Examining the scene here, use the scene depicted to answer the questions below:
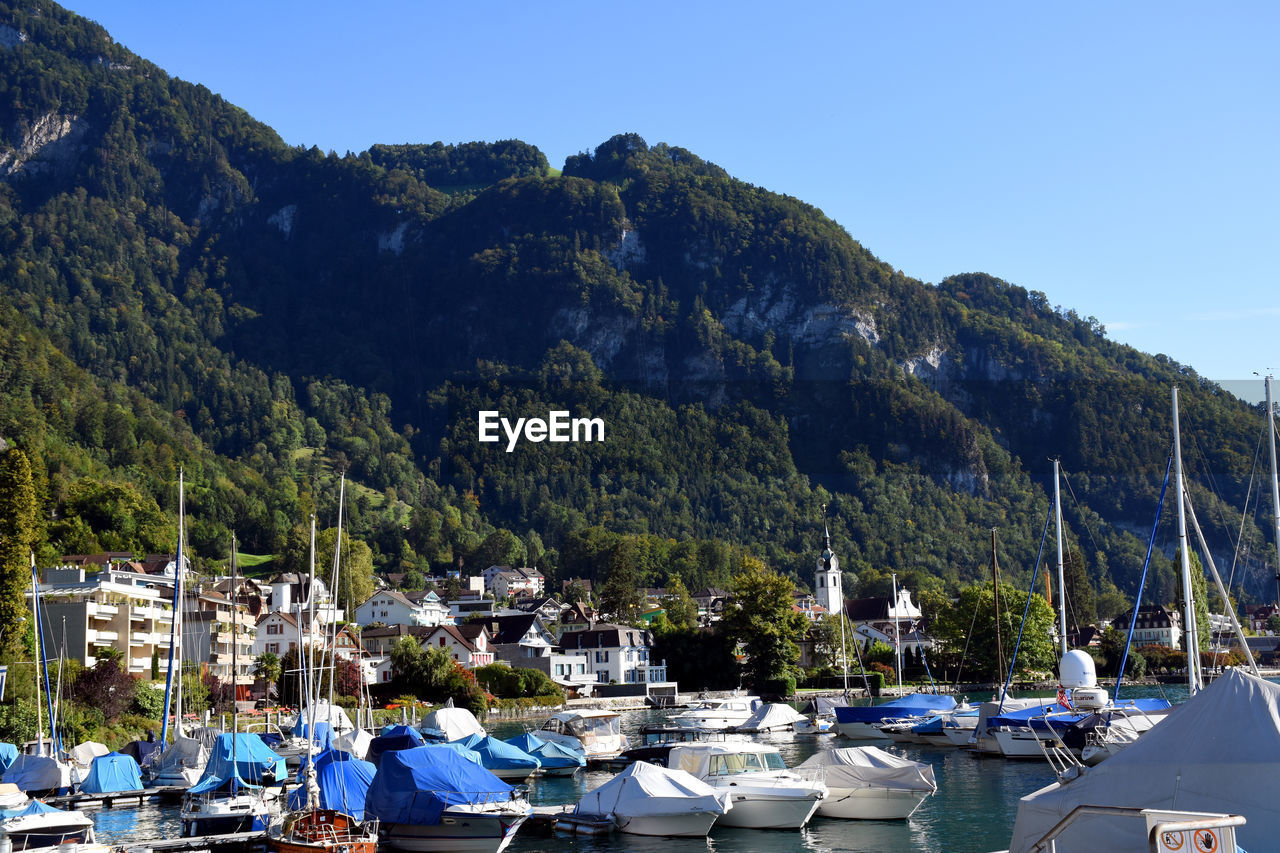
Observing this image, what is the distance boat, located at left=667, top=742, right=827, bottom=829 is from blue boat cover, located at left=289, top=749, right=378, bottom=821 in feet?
36.3

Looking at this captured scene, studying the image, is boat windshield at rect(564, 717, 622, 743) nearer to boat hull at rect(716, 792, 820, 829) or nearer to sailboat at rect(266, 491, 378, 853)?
boat hull at rect(716, 792, 820, 829)

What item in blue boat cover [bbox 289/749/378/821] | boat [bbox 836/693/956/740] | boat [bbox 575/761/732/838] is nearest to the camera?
blue boat cover [bbox 289/749/378/821]

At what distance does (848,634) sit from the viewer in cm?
13812

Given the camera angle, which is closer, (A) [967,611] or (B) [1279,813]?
(B) [1279,813]

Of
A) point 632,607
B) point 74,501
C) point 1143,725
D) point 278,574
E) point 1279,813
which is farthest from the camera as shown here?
point 278,574

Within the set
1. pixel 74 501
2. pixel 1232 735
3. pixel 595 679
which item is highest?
pixel 74 501

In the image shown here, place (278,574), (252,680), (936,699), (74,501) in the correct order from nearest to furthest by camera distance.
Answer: (936,699) < (252,680) < (74,501) < (278,574)

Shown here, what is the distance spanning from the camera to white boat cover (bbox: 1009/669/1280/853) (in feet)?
66.0

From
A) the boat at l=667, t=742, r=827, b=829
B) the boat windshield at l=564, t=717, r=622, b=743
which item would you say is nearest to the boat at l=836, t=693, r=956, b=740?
the boat windshield at l=564, t=717, r=622, b=743

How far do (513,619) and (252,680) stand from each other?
3842 cm

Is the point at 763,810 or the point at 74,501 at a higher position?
the point at 74,501

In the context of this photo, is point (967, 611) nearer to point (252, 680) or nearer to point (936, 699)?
point (936, 699)

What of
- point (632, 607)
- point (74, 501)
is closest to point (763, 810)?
point (632, 607)

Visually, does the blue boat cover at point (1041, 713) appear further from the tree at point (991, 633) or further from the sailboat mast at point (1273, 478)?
the tree at point (991, 633)
